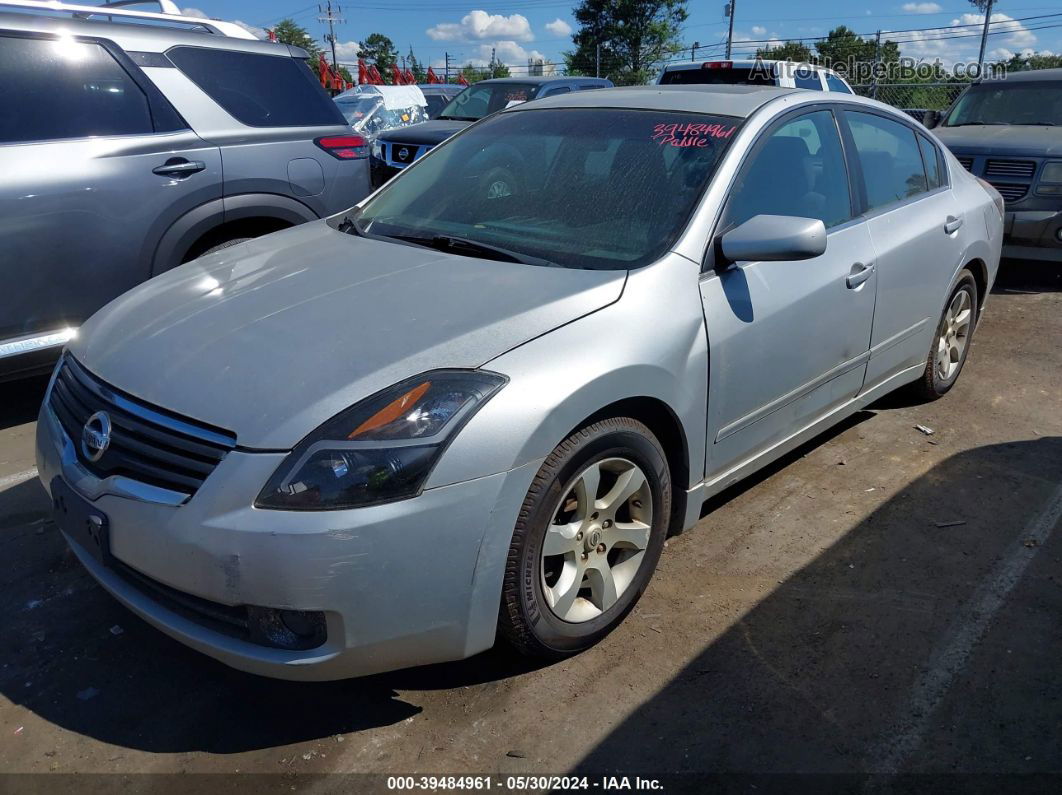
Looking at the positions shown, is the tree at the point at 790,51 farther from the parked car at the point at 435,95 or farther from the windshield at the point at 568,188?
the windshield at the point at 568,188

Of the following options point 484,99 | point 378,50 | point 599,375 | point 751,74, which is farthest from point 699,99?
point 378,50

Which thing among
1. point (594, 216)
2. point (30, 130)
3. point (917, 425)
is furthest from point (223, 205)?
point (917, 425)

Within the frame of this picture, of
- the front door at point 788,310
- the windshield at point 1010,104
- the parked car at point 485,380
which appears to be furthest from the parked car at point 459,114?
the front door at point 788,310

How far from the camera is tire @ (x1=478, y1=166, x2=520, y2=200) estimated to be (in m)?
3.45

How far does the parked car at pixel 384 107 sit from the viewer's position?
53.2 ft

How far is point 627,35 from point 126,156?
133 feet

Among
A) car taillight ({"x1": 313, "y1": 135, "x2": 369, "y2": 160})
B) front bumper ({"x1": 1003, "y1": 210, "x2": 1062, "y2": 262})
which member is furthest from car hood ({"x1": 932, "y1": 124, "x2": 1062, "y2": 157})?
car taillight ({"x1": 313, "y1": 135, "x2": 369, "y2": 160})

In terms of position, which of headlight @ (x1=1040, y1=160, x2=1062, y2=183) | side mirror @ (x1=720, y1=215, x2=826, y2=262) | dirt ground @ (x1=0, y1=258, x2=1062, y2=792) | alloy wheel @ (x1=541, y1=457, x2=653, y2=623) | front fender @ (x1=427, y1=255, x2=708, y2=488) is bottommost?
dirt ground @ (x1=0, y1=258, x2=1062, y2=792)

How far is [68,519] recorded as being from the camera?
99.6 inches

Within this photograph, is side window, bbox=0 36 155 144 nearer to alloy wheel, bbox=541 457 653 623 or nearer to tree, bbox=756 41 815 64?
alloy wheel, bbox=541 457 653 623

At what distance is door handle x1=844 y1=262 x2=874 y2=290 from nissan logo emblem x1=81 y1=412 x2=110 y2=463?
2.73 m

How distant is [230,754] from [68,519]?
0.82m

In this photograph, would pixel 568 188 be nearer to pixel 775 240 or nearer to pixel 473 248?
pixel 473 248

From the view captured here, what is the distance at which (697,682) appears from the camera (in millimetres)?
2668
